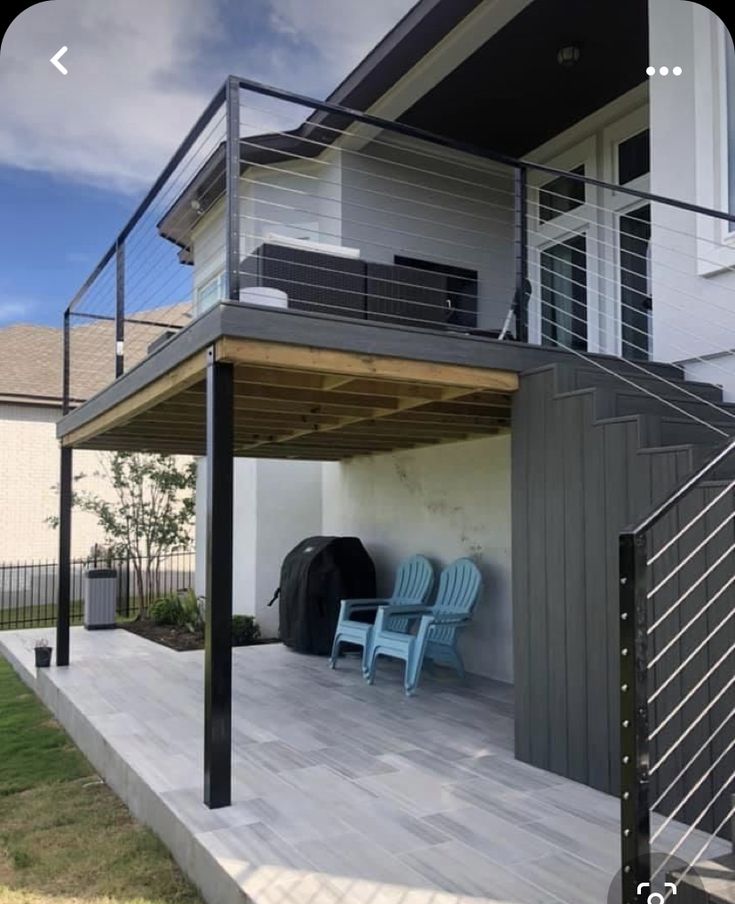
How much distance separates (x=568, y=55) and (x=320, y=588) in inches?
209

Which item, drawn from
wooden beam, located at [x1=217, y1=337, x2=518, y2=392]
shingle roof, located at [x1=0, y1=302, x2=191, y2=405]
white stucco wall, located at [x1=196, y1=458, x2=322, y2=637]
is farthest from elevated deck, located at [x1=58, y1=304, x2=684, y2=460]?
shingle roof, located at [x1=0, y1=302, x2=191, y2=405]

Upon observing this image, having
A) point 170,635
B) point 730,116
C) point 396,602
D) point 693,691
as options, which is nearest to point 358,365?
point 693,691

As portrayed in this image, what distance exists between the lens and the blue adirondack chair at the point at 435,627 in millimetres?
6070

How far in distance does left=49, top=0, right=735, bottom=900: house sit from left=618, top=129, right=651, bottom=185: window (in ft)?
0.09

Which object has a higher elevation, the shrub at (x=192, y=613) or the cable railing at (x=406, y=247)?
the cable railing at (x=406, y=247)

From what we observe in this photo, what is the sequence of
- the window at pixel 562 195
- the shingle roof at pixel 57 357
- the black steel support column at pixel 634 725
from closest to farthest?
the black steel support column at pixel 634 725
the window at pixel 562 195
the shingle roof at pixel 57 357

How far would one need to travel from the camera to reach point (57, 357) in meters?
17.6

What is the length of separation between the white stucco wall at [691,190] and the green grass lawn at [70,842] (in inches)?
162

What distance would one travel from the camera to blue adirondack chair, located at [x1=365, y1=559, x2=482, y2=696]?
6.07 metres

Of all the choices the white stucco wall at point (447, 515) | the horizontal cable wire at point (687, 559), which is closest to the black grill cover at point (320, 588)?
the white stucco wall at point (447, 515)

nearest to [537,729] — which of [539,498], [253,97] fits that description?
[539,498]

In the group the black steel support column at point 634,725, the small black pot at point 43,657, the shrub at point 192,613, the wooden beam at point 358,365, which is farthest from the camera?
the shrub at point 192,613

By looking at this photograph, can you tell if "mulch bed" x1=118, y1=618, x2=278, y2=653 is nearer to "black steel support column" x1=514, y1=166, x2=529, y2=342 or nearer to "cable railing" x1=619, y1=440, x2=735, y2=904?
"black steel support column" x1=514, y1=166, x2=529, y2=342

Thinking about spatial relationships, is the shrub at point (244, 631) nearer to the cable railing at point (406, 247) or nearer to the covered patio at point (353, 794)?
the covered patio at point (353, 794)
